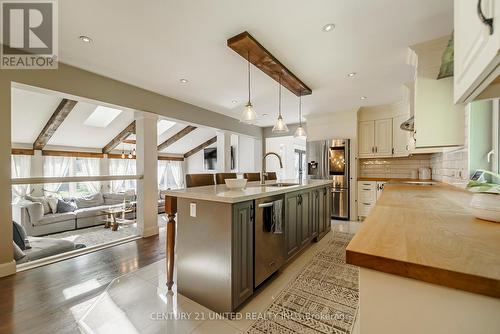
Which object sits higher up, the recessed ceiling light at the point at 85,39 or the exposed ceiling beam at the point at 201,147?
the recessed ceiling light at the point at 85,39

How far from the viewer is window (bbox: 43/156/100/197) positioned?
18.6 ft

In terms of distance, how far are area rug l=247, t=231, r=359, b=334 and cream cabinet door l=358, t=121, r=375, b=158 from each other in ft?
10.2

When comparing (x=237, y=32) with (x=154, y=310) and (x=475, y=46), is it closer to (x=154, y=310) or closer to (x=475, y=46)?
(x=475, y=46)

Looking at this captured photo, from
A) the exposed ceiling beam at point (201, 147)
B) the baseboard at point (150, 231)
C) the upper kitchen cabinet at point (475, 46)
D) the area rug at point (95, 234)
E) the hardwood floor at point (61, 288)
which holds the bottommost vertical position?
the area rug at point (95, 234)

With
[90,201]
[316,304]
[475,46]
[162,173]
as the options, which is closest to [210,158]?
[162,173]

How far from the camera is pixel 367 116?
4.79 meters

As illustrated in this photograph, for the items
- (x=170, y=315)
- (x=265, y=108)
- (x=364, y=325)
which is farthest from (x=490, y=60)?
(x=265, y=108)

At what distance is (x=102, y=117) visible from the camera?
5.96 m

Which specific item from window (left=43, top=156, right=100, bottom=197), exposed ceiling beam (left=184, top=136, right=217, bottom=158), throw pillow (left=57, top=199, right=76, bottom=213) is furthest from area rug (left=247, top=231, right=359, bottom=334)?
exposed ceiling beam (left=184, top=136, right=217, bottom=158)

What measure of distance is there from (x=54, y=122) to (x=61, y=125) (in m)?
0.41

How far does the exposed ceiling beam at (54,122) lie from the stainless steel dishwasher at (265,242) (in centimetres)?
522

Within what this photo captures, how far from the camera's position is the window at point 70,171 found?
224 inches

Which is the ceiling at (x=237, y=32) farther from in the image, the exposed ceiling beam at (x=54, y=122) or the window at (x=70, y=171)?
the window at (x=70, y=171)

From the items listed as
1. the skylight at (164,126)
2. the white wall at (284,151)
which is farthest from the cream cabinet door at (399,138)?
the skylight at (164,126)
